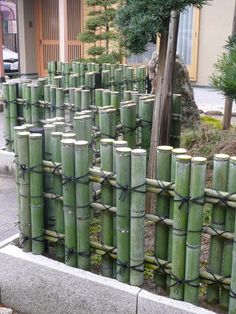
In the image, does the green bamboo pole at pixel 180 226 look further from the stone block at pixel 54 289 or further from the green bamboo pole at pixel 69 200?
the green bamboo pole at pixel 69 200

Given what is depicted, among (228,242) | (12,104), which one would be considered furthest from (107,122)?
(12,104)

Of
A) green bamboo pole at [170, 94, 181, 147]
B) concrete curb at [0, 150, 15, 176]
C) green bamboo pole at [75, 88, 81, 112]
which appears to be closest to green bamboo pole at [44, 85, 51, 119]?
green bamboo pole at [75, 88, 81, 112]

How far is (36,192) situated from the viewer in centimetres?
347

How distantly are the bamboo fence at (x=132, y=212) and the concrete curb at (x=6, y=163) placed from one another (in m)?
2.63

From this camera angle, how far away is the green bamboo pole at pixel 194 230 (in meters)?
2.91

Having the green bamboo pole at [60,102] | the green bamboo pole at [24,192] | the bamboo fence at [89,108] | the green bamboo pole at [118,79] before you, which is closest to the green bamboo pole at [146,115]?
the bamboo fence at [89,108]

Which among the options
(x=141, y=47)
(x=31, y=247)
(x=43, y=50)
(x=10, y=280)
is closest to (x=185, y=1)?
(x=141, y=47)

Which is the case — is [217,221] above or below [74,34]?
below

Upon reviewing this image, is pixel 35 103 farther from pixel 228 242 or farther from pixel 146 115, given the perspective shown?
pixel 228 242

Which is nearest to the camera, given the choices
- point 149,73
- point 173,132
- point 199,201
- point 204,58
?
point 199,201

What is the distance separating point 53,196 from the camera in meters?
3.50

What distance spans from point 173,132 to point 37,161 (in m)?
2.08

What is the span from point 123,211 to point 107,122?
143cm

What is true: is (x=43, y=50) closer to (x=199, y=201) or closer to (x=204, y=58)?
(x=204, y=58)
